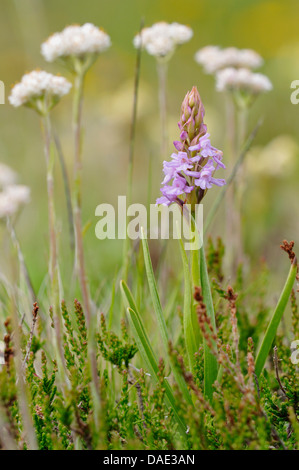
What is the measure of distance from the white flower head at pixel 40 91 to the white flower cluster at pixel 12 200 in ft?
2.38

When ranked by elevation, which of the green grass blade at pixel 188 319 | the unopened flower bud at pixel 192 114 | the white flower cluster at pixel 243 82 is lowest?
the green grass blade at pixel 188 319

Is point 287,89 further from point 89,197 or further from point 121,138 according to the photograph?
point 89,197

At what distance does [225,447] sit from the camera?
1235mm

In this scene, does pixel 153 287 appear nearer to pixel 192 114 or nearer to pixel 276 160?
pixel 192 114

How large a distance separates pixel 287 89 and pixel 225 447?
176 inches

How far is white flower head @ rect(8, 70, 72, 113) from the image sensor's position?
1.46 meters

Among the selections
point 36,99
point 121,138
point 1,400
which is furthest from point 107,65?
point 1,400

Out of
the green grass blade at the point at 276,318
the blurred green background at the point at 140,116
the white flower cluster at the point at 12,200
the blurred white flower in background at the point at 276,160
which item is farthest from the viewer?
the blurred green background at the point at 140,116

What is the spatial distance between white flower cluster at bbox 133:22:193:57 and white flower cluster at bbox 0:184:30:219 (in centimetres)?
83

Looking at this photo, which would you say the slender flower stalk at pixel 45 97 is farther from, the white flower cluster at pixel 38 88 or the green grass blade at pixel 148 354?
the green grass blade at pixel 148 354

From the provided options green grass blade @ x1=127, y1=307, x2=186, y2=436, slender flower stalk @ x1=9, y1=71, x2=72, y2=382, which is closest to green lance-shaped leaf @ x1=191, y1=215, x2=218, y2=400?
green grass blade @ x1=127, y1=307, x2=186, y2=436

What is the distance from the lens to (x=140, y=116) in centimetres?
473

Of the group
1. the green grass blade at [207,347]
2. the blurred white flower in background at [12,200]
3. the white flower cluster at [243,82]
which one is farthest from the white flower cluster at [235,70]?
the green grass blade at [207,347]

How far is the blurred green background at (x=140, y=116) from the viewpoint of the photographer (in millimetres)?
3916
